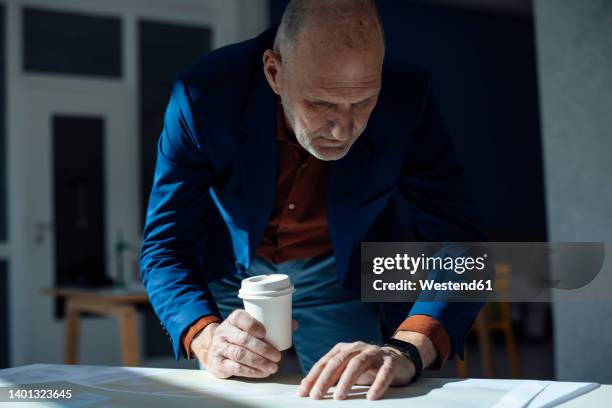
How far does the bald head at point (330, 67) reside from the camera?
3.89 ft

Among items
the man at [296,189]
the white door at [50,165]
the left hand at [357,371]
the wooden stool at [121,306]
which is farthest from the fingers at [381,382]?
the white door at [50,165]

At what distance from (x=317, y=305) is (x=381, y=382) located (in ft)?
1.87

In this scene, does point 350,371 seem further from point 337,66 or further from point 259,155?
point 259,155

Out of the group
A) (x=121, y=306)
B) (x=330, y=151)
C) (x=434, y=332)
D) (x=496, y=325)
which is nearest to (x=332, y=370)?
(x=434, y=332)

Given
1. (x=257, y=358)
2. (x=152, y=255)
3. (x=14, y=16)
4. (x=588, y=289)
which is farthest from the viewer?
(x=14, y=16)

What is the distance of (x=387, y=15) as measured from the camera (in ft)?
22.5

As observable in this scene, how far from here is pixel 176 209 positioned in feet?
4.84

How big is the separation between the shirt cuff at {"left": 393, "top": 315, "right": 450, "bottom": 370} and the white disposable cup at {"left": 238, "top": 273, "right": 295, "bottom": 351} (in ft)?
0.75

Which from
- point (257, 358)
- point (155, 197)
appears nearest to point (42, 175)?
point (155, 197)

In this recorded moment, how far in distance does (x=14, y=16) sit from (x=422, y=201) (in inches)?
180

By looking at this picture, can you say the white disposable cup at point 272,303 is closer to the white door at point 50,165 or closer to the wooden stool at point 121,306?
the wooden stool at point 121,306

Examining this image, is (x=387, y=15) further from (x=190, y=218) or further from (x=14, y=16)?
(x=190, y=218)

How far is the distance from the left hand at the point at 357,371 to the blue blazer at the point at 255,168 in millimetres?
417

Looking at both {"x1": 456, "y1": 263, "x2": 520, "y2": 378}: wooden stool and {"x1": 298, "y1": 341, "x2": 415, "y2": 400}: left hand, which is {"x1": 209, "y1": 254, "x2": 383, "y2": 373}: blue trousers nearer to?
{"x1": 298, "y1": 341, "x2": 415, "y2": 400}: left hand
